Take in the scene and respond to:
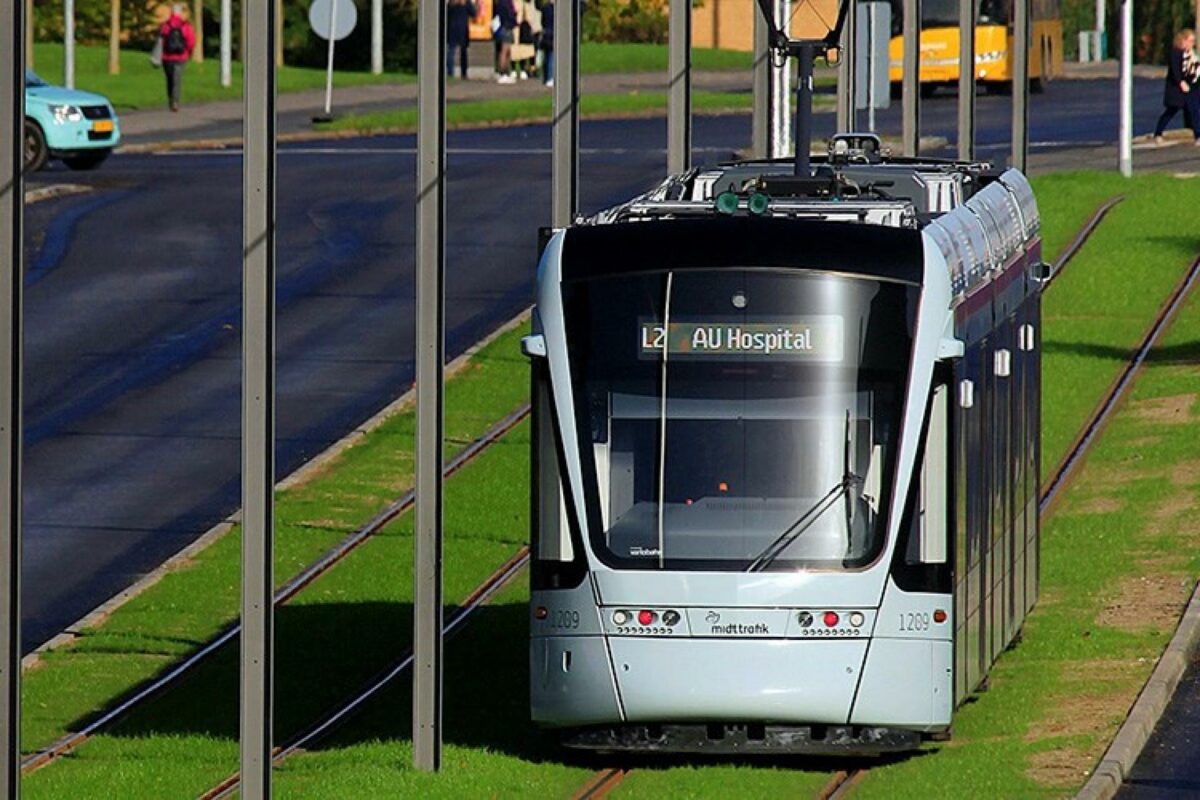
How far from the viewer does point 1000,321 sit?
17.5 meters

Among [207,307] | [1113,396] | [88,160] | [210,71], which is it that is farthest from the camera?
[210,71]

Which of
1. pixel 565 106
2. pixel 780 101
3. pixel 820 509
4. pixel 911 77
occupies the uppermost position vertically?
pixel 911 77

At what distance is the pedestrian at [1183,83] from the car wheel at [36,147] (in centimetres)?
1695

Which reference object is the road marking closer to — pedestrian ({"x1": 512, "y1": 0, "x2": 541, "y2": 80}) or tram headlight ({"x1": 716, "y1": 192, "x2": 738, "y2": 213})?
pedestrian ({"x1": 512, "y1": 0, "x2": 541, "y2": 80})

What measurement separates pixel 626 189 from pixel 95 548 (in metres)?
19.2

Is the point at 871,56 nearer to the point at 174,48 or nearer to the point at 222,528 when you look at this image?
the point at 222,528

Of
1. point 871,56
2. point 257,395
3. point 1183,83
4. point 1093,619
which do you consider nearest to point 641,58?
point 1183,83

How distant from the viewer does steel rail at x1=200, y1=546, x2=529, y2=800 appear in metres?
15.4

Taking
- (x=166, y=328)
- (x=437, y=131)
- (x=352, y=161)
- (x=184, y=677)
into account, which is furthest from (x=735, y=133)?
(x=437, y=131)

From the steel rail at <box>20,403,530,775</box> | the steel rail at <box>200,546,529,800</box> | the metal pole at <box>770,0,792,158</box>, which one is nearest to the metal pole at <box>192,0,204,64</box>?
the metal pole at <box>770,0,792,158</box>

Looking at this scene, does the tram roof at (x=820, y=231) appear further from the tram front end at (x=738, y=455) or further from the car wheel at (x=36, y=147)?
the car wheel at (x=36, y=147)

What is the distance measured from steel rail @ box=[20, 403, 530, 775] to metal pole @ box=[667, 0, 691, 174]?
3.45 meters

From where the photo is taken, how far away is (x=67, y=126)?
4597 cm

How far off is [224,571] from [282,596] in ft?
3.22
